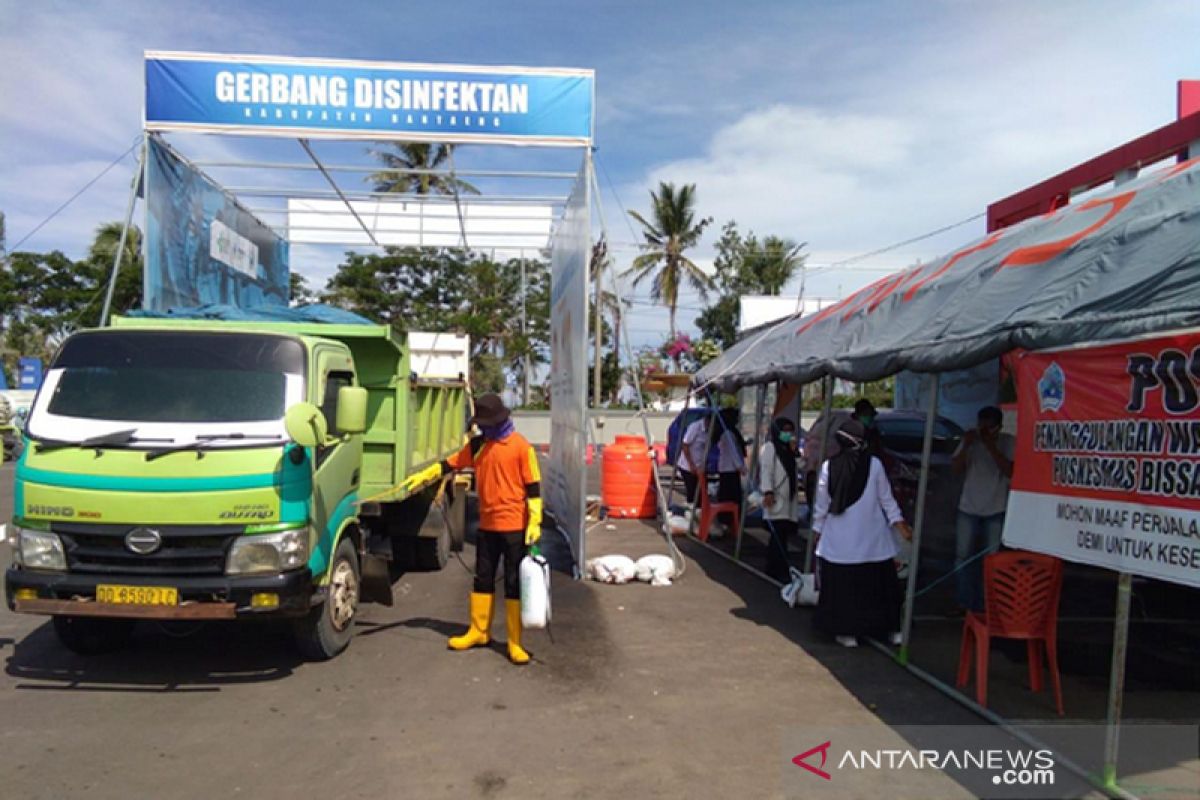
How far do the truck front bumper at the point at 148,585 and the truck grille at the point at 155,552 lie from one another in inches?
2.0

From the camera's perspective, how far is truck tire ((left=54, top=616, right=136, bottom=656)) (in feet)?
18.5

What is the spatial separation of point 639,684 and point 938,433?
7077 mm

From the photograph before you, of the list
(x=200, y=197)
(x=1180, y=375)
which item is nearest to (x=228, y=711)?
(x=1180, y=375)

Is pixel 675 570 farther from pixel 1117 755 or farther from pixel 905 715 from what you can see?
pixel 1117 755

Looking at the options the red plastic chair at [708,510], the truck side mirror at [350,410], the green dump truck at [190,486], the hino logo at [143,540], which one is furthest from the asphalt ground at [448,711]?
the red plastic chair at [708,510]

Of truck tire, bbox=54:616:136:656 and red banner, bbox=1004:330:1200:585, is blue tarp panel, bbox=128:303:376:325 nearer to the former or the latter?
truck tire, bbox=54:616:136:656

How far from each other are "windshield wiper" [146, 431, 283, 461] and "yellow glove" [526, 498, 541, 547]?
70.5 inches

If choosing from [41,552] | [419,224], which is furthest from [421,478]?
[419,224]

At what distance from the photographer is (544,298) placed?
3472 cm

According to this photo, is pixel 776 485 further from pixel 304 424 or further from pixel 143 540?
pixel 143 540

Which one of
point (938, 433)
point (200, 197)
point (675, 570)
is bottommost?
point (675, 570)

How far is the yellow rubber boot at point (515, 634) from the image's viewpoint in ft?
19.3

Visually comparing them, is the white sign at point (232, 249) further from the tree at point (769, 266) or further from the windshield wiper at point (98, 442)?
the tree at point (769, 266)

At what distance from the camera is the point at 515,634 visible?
19.5 feet
